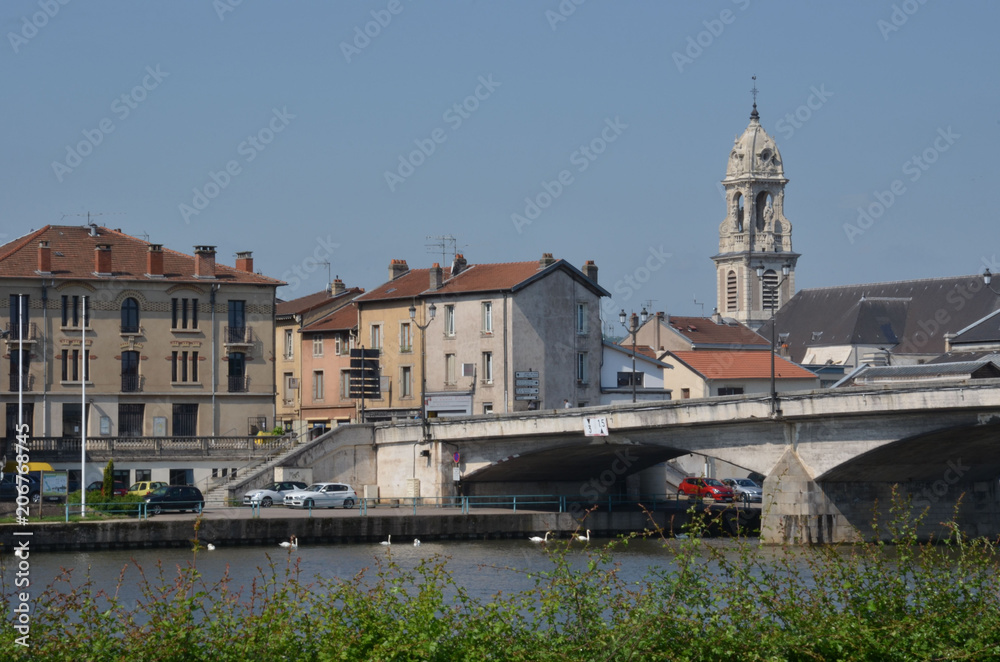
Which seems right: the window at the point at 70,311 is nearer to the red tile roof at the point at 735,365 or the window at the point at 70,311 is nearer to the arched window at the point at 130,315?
the arched window at the point at 130,315

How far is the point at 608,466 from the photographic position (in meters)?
66.8

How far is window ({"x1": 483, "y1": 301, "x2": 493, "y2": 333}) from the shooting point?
7394 cm

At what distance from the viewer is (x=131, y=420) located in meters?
68.9

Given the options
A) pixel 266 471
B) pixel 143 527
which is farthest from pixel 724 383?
pixel 143 527

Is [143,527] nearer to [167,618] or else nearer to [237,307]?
[237,307]

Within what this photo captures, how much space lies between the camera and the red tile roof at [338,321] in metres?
82.2

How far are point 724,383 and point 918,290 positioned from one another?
113ft

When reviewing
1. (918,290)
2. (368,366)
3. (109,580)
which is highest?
(918,290)

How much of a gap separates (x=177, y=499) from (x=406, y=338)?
77.2 feet

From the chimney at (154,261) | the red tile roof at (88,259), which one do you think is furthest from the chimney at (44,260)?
the chimney at (154,261)

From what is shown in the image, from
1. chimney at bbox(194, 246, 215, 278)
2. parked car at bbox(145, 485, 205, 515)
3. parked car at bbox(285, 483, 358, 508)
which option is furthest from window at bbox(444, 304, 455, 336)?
parked car at bbox(145, 485, 205, 515)

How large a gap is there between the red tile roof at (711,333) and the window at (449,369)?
92.3ft

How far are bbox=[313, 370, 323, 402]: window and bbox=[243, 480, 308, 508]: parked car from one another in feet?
69.0

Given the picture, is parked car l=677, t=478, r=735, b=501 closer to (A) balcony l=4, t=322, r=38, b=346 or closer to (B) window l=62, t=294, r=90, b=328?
(B) window l=62, t=294, r=90, b=328
